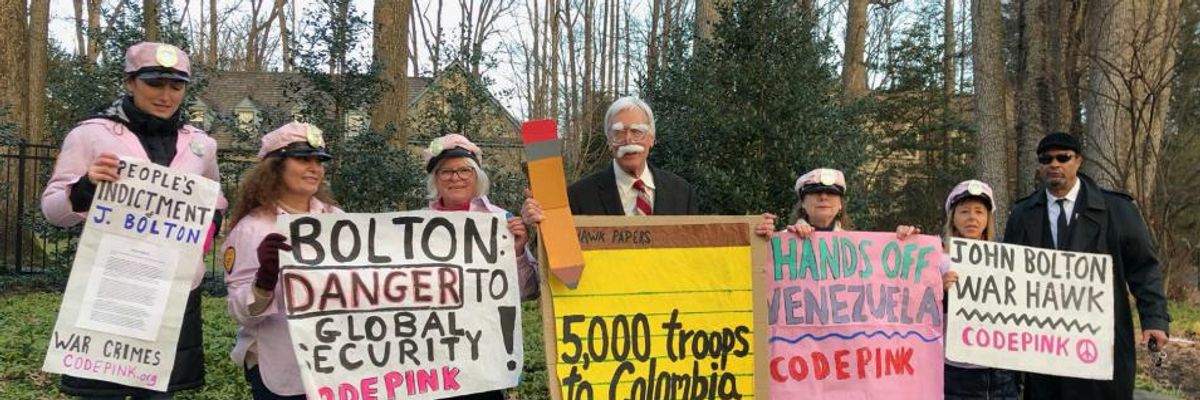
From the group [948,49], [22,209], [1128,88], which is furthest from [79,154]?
[948,49]

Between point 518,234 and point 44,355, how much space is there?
5.28 m

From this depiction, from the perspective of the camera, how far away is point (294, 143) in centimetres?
330

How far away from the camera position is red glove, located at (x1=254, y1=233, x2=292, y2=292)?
310cm

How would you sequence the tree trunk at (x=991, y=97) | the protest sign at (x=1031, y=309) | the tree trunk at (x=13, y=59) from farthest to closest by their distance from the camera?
the tree trunk at (x=991, y=97) → the tree trunk at (x=13, y=59) → the protest sign at (x=1031, y=309)

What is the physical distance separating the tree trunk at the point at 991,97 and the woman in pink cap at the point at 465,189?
1133cm

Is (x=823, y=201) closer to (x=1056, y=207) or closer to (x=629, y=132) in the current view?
(x=629, y=132)

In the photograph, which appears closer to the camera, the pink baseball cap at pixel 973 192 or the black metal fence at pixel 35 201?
the pink baseball cap at pixel 973 192

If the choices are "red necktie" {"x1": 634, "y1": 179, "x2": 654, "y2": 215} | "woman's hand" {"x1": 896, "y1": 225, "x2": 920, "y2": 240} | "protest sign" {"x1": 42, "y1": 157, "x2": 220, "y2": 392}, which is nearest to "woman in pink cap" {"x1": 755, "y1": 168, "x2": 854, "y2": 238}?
"woman's hand" {"x1": 896, "y1": 225, "x2": 920, "y2": 240}

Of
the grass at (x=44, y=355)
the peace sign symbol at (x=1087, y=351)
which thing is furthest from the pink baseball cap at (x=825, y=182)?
the grass at (x=44, y=355)

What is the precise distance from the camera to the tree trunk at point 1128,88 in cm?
837

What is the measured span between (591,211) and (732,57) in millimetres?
5028

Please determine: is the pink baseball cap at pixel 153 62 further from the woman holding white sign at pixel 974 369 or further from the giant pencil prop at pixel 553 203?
the woman holding white sign at pixel 974 369

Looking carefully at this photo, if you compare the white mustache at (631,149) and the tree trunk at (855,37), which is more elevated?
the tree trunk at (855,37)

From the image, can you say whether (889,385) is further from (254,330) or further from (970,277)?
(254,330)
